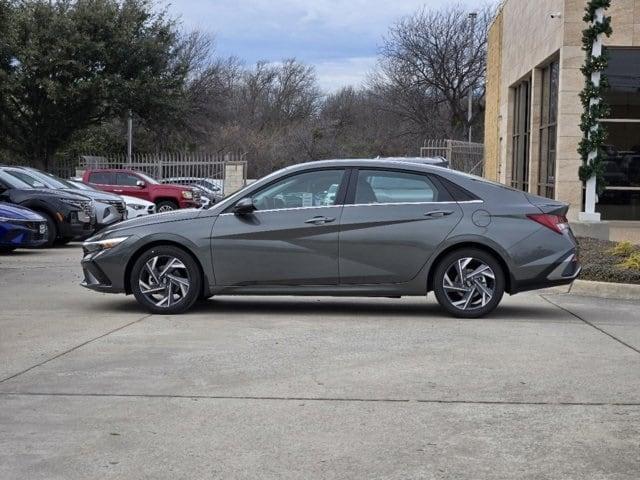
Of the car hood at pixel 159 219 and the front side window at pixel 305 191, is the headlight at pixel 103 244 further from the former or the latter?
the front side window at pixel 305 191

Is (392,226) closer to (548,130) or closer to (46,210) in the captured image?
(46,210)

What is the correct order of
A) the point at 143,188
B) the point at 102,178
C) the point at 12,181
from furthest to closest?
the point at 102,178, the point at 143,188, the point at 12,181

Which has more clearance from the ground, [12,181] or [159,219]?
[12,181]

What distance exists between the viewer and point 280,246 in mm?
8742

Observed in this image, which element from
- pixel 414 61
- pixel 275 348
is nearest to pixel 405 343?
pixel 275 348

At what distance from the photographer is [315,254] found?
344 inches

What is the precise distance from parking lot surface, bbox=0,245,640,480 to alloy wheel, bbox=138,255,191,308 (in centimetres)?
27

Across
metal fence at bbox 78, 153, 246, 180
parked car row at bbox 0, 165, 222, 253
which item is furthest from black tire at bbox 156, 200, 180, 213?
metal fence at bbox 78, 153, 246, 180

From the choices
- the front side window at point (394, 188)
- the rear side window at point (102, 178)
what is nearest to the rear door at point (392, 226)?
the front side window at point (394, 188)

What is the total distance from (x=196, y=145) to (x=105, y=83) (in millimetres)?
17912

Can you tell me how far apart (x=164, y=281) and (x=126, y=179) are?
692 inches

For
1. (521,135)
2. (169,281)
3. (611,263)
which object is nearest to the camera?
(169,281)

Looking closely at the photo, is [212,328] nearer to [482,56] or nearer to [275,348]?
[275,348]

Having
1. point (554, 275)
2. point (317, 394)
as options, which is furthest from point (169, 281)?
point (554, 275)
